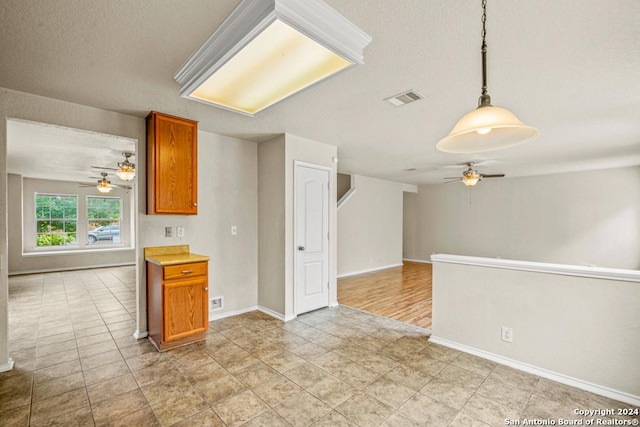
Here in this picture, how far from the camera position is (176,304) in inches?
116

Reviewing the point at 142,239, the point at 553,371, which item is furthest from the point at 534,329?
the point at 142,239

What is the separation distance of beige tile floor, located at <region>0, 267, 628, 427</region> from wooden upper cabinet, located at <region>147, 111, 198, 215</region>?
5.12 ft

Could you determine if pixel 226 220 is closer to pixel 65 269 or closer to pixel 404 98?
pixel 404 98

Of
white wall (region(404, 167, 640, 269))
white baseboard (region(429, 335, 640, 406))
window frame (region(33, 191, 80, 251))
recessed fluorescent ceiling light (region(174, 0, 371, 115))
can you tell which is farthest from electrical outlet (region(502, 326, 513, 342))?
window frame (region(33, 191, 80, 251))

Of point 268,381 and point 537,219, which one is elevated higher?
point 537,219

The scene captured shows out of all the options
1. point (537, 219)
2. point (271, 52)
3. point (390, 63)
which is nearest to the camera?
point (271, 52)

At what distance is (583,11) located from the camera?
5.07 feet

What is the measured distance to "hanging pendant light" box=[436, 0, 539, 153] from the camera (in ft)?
4.31

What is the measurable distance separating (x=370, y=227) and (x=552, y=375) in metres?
5.33

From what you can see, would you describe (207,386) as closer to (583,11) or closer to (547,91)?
(583,11)

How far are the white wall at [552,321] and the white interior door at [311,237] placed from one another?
176cm

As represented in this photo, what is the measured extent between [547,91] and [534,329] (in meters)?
2.12

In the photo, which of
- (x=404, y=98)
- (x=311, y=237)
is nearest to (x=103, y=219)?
(x=311, y=237)

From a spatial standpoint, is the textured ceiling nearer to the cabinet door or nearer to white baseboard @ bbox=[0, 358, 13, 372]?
the cabinet door
